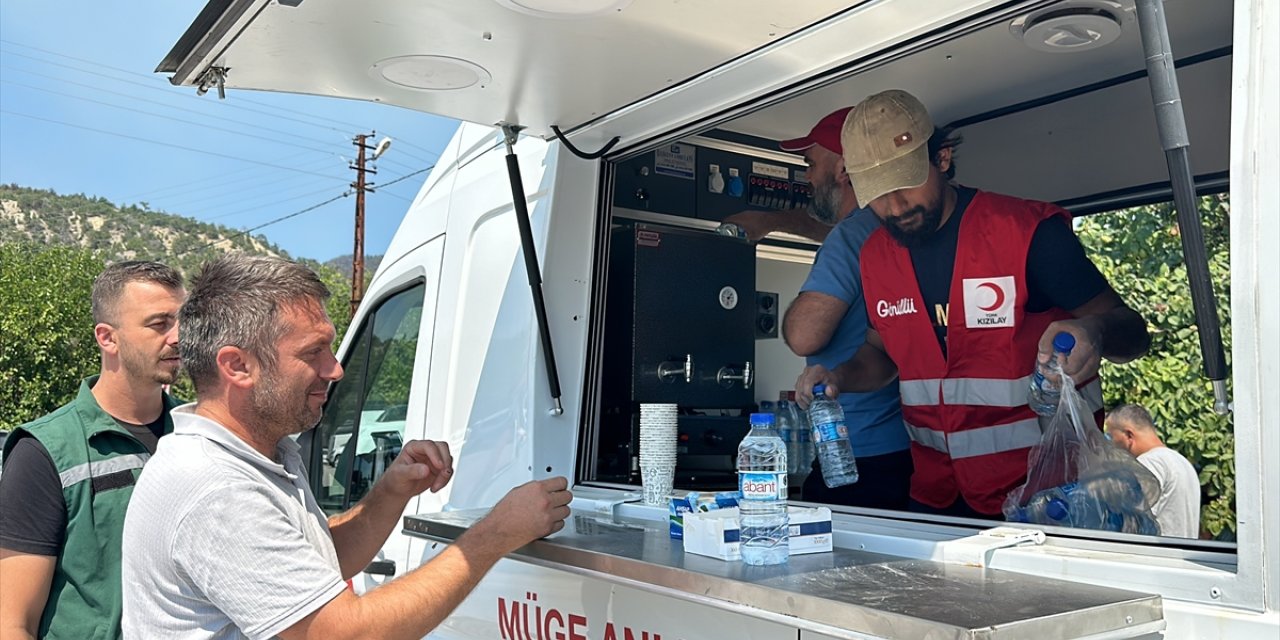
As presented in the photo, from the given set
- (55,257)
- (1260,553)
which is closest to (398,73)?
(1260,553)

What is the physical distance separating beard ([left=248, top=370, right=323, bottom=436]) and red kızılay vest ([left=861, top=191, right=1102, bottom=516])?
176cm

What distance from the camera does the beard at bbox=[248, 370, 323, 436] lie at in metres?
1.87

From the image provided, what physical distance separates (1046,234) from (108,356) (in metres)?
2.46

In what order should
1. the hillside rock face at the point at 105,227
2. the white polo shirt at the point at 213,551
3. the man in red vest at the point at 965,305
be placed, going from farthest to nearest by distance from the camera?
the hillside rock face at the point at 105,227
the man in red vest at the point at 965,305
the white polo shirt at the point at 213,551

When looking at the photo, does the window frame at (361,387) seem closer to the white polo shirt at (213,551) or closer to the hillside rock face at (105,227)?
the white polo shirt at (213,551)

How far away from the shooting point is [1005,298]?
110 inches

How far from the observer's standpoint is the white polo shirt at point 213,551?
5.40 ft

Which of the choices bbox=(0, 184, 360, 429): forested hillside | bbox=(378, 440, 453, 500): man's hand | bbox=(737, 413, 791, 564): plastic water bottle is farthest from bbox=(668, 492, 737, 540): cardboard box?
bbox=(0, 184, 360, 429): forested hillside

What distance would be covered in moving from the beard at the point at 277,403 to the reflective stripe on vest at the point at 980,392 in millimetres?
1748

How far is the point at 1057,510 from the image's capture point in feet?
7.70

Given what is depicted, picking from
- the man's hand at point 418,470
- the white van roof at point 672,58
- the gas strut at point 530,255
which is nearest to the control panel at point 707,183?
the white van roof at point 672,58

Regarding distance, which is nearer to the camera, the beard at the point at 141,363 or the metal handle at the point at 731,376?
the beard at the point at 141,363

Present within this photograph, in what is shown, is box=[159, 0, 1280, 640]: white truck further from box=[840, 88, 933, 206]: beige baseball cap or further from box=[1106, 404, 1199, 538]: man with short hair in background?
box=[1106, 404, 1199, 538]: man with short hair in background

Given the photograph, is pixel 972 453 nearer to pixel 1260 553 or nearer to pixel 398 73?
pixel 1260 553
